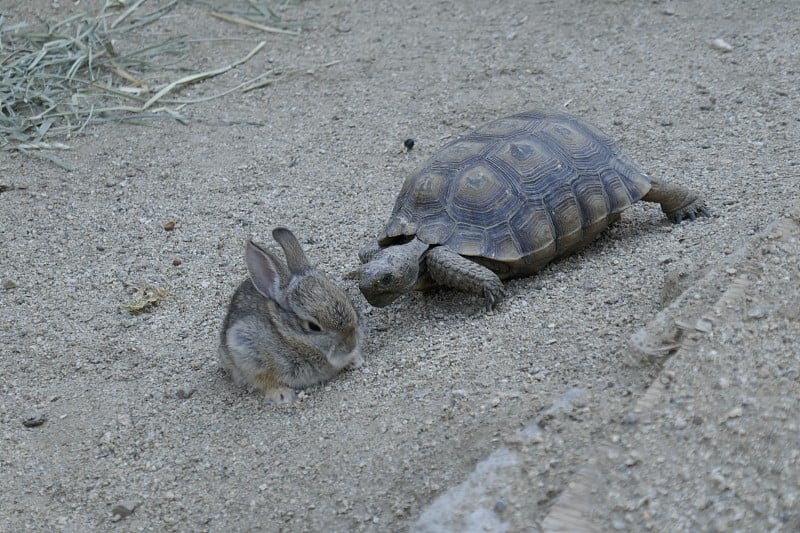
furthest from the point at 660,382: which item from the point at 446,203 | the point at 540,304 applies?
the point at 446,203

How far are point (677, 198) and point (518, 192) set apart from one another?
1.10 meters

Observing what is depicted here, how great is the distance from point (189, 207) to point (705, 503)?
4734 millimetres

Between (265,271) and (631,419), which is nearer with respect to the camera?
(631,419)

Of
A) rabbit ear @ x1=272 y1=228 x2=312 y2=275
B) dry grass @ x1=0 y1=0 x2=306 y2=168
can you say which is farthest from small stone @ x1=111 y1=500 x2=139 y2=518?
dry grass @ x1=0 y1=0 x2=306 y2=168

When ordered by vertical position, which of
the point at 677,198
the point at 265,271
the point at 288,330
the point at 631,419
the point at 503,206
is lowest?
the point at 288,330

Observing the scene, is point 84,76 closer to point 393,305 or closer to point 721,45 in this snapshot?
point 393,305

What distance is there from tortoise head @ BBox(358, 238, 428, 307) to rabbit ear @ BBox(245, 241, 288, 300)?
49cm

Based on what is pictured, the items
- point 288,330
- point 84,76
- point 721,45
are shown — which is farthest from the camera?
point 84,76

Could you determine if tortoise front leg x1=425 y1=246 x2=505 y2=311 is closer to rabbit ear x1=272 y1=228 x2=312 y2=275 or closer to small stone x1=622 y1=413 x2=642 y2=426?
rabbit ear x1=272 y1=228 x2=312 y2=275

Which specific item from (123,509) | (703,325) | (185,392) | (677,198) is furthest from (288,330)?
(677,198)

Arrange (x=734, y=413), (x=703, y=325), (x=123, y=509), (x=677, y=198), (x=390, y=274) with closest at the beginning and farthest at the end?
(x=734, y=413), (x=703, y=325), (x=123, y=509), (x=390, y=274), (x=677, y=198)

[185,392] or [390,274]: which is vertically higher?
[390,274]

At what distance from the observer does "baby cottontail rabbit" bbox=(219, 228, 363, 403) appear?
15.1ft

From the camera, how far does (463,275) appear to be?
5.05 meters
